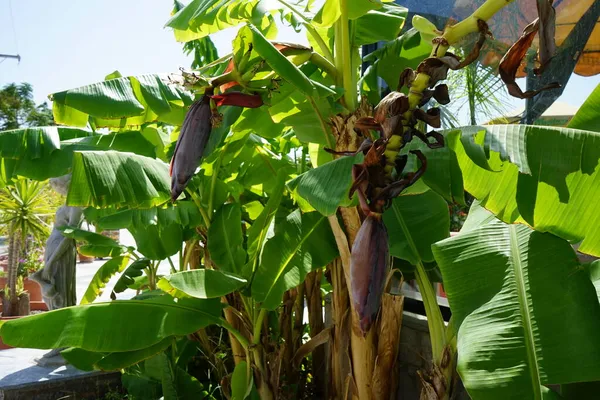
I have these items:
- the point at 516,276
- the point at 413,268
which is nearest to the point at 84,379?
the point at 413,268

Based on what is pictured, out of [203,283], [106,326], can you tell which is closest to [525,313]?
[203,283]

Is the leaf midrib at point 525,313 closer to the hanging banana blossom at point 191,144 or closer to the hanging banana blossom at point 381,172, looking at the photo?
the hanging banana blossom at point 381,172

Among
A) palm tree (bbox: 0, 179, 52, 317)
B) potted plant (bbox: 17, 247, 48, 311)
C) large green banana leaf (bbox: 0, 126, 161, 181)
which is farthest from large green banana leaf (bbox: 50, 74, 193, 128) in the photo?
potted plant (bbox: 17, 247, 48, 311)

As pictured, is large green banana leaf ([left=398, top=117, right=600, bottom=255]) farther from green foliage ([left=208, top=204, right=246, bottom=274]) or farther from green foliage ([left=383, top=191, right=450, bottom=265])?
green foliage ([left=208, top=204, right=246, bottom=274])

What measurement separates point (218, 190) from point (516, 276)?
2.04m

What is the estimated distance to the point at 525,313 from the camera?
1345 millimetres

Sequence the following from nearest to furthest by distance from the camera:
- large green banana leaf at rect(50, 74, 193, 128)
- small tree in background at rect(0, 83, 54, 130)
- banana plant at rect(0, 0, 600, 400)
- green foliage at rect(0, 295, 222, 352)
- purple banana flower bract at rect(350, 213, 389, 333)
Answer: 1. purple banana flower bract at rect(350, 213, 389, 333)
2. banana plant at rect(0, 0, 600, 400)
3. large green banana leaf at rect(50, 74, 193, 128)
4. green foliage at rect(0, 295, 222, 352)
5. small tree in background at rect(0, 83, 54, 130)

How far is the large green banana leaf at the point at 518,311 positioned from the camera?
1.24 meters

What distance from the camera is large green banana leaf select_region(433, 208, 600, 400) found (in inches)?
48.8

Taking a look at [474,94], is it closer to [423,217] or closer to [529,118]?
[529,118]

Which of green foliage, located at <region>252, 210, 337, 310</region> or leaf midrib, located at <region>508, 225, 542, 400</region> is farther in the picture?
green foliage, located at <region>252, 210, 337, 310</region>

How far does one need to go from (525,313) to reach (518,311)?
0.02 m

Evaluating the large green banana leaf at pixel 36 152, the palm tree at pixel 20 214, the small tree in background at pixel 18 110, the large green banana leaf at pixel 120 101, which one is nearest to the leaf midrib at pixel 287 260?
the large green banana leaf at pixel 120 101

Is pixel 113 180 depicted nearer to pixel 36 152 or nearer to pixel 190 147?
pixel 36 152
